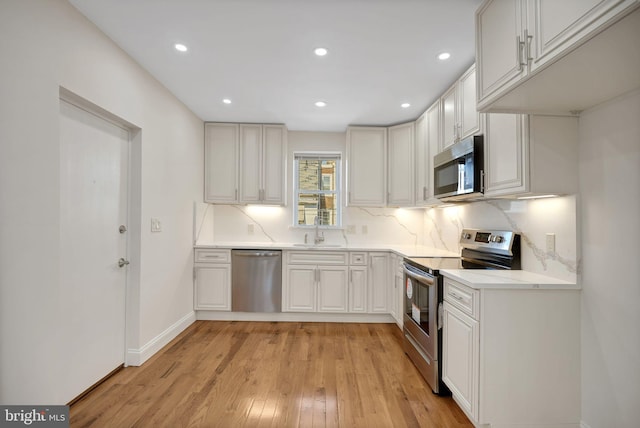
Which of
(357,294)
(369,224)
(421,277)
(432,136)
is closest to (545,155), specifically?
(421,277)

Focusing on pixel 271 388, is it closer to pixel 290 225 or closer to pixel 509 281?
pixel 509 281

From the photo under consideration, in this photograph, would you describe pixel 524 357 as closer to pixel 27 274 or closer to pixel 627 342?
pixel 627 342

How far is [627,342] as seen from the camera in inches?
60.8

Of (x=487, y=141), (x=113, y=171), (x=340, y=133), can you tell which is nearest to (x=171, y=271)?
(x=113, y=171)

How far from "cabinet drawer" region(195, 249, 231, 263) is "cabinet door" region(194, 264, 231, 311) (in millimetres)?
72

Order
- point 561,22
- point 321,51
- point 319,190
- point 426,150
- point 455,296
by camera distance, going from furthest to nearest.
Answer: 1. point 319,190
2. point 426,150
3. point 321,51
4. point 455,296
5. point 561,22

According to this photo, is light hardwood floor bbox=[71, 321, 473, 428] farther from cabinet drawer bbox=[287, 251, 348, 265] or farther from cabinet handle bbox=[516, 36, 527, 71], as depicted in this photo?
cabinet handle bbox=[516, 36, 527, 71]

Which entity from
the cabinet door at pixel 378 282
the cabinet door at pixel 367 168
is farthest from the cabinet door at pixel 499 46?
the cabinet door at pixel 378 282

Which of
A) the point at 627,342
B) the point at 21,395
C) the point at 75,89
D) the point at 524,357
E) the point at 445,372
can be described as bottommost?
the point at 445,372

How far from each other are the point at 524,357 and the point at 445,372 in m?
0.56

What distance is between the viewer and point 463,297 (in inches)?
75.0

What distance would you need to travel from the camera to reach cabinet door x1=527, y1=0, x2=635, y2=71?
1.02 metres

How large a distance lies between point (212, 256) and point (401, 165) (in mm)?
2553

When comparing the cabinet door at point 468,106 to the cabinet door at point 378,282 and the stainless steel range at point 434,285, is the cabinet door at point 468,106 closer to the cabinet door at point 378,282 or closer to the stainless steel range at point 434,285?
the stainless steel range at point 434,285
